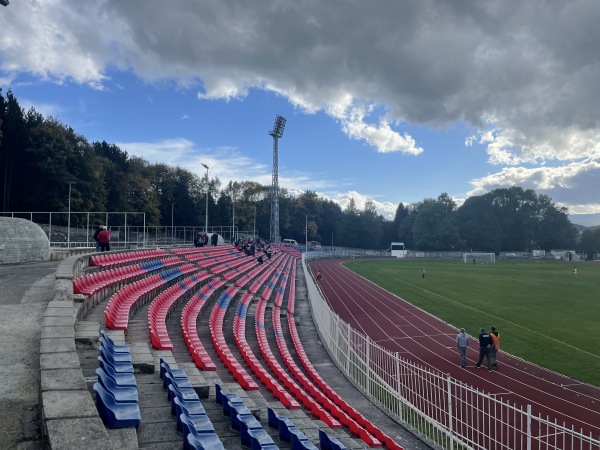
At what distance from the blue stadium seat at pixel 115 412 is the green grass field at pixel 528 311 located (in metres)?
13.5

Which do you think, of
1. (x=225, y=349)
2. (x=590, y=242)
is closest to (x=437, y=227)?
(x=590, y=242)

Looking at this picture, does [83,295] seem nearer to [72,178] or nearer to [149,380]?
[149,380]

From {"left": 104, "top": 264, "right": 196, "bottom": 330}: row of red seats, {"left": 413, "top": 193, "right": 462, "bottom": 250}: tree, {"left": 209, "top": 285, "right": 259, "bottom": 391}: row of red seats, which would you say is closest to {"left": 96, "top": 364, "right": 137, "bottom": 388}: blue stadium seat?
{"left": 209, "top": 285, "right": 259, "bottom": 391}: row of red seats

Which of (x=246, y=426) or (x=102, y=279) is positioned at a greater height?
(x=102, y=279)

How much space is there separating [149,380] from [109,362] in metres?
0.82

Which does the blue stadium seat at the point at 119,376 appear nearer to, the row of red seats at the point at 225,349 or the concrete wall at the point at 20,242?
the row of red seats at the point at 225,349

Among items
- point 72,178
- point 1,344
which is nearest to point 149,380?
point 1,344

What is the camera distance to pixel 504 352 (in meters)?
16.4

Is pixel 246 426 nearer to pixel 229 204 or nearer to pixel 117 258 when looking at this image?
pixel 117 258

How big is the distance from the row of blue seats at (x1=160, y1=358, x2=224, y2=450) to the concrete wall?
14.0 metres

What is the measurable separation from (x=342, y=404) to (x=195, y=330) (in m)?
4.63

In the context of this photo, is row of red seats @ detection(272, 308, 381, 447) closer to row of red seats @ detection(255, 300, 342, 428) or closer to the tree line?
row of red seats @ detection(255, 300, 342, 428)

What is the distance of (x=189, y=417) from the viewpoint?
4.40m

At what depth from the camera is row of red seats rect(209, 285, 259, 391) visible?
7.92m
